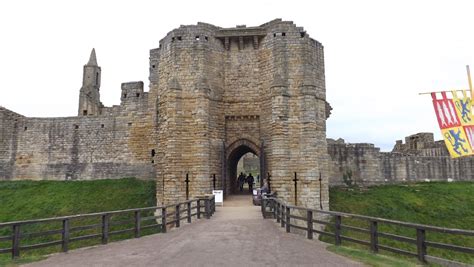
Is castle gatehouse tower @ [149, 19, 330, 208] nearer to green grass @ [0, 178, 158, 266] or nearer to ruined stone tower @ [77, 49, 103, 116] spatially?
green grass @ [0, 178, 158, 266]

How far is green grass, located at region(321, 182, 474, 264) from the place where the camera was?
62.0 ft

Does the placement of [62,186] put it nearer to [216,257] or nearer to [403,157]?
[216,257]

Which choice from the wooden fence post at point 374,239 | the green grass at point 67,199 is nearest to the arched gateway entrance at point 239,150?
the green grass at point 67,199

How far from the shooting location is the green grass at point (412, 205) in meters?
18.9

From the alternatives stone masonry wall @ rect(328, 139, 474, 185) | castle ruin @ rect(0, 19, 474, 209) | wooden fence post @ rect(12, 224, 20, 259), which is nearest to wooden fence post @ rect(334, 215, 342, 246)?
wooden fence post @ rect(12, 224, 20, 259)

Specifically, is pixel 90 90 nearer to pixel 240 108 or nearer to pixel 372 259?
pixel 240 108

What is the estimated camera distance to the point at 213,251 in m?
7.75

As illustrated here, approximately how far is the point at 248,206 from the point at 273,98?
17.4 feet

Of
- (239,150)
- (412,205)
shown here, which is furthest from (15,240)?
(412,205)

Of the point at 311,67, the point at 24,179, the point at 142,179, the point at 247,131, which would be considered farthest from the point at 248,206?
the point at 24,179

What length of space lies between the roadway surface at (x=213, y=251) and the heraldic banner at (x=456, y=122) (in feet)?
17.3

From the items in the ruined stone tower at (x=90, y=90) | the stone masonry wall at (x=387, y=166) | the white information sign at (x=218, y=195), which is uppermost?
the ruined stone tower at (x=90, y=90)

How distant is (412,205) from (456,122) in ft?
39.9

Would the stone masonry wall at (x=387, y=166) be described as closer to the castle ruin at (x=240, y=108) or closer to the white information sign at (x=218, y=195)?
the castle ruin at (x=240, y=108)
